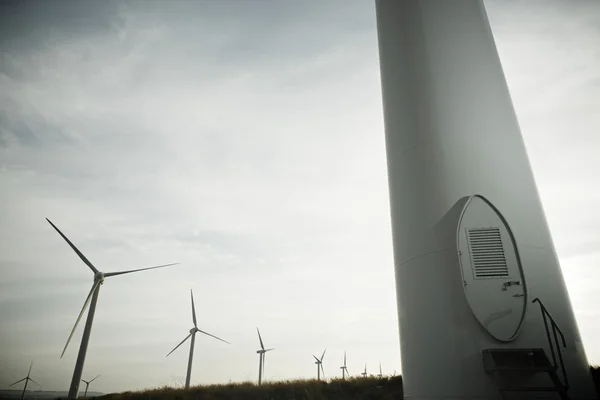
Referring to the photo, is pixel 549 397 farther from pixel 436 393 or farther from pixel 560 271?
pixel 560 271

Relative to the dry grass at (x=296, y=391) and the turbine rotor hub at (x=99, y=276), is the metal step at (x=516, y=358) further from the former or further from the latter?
the turbine rotor hub at (x=99, y=276)

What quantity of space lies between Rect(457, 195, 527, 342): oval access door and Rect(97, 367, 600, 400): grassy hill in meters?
8.61

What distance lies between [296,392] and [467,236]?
1268 cm

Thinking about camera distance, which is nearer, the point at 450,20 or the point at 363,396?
the point at 450,20

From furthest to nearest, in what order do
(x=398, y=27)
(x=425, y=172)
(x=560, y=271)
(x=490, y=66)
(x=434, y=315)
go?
(x=398, y=27) → (x=490, y=66) → (x=425, y=172) → (x=560, y=271) → (x=434, y=315)

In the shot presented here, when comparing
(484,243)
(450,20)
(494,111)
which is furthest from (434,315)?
(450,20)

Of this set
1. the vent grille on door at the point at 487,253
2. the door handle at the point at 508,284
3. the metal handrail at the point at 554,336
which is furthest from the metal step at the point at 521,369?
the vent grille on door at the point at 487,253

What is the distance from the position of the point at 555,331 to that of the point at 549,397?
2.86 feet

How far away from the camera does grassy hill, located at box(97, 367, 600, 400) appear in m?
13.1

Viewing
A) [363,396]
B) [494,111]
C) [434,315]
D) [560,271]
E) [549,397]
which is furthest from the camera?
[363,396]

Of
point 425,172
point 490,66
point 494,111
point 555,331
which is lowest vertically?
point 555,331

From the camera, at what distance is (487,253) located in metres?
5.01

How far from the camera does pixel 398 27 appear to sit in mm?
7309

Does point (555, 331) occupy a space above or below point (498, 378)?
above
